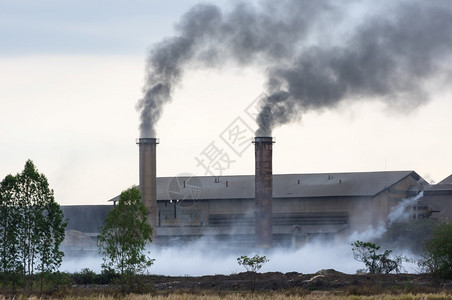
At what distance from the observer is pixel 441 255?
51375 mm

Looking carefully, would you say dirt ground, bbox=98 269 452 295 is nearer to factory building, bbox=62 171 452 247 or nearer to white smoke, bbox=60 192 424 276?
white smoke, bbox=60 192 424 276

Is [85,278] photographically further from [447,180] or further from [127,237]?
[447,180]

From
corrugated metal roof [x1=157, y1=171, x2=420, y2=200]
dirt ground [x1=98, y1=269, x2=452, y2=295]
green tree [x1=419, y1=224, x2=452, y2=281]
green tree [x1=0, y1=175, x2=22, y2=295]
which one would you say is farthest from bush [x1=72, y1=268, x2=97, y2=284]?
corrugated metal roof [x1=157, y1=171, x2=420, y2=200]

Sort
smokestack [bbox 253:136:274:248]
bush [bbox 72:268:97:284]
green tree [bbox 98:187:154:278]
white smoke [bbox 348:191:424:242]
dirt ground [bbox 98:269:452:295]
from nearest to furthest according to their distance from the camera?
1. green tree [bbox 98:187:154:278]
2. dirt ground [bbox 98:269:452:295]
3. bush [bbox 72:268:97:284]
4. smokestack [bbox 253:136:274:248]
5. white smoke [bbox 348:191:424:242]

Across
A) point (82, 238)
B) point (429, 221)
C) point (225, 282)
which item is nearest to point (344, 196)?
point (429, 221)

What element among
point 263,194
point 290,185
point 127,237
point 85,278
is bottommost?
point 85,278

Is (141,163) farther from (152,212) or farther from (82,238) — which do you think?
(82,238)

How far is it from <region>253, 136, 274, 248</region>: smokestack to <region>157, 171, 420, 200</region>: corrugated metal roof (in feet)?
29.9

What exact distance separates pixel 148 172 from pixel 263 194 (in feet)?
39.9

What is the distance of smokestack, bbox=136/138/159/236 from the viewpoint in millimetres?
95938

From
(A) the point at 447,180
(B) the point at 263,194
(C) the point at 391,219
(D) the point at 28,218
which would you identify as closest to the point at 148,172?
(B) the point at 263,194

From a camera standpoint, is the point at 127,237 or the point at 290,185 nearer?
the point at 127,237

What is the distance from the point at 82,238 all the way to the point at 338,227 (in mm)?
30484

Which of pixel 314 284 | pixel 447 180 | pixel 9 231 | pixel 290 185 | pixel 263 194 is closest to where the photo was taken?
pixel 9 231
